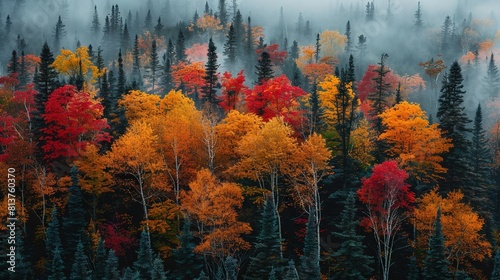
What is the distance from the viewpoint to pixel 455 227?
4206 cm

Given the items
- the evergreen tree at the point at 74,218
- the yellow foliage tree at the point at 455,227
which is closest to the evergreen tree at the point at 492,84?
the yellow foliage tree at the point at 455,227

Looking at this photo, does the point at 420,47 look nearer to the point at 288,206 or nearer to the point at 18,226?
the point at 288,206

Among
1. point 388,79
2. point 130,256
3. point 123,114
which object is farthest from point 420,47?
point 130,256

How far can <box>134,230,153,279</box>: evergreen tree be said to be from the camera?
125 ft

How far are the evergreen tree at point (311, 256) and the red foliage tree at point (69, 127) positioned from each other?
2185cm

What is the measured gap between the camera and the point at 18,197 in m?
43.4

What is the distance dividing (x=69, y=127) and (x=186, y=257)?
17573 mm

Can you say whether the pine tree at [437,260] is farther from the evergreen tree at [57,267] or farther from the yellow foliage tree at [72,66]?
the yellow foliage tree at [72,66]

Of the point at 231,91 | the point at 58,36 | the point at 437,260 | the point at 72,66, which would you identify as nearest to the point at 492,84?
the point at 231,91

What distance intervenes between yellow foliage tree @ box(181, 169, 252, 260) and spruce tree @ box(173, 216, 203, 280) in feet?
3.47

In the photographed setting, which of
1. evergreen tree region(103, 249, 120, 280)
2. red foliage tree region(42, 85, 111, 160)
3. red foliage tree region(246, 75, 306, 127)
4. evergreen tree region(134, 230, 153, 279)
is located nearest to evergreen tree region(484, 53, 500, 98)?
red foliage tree region(246, 75, 306, 127)

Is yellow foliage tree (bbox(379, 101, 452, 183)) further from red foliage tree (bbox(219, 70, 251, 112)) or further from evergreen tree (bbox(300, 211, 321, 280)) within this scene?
red foliage tree (bbox(219, 70, 251, 112))

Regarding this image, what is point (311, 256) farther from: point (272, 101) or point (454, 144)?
point (272, 101)

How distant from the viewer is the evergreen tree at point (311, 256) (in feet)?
118
